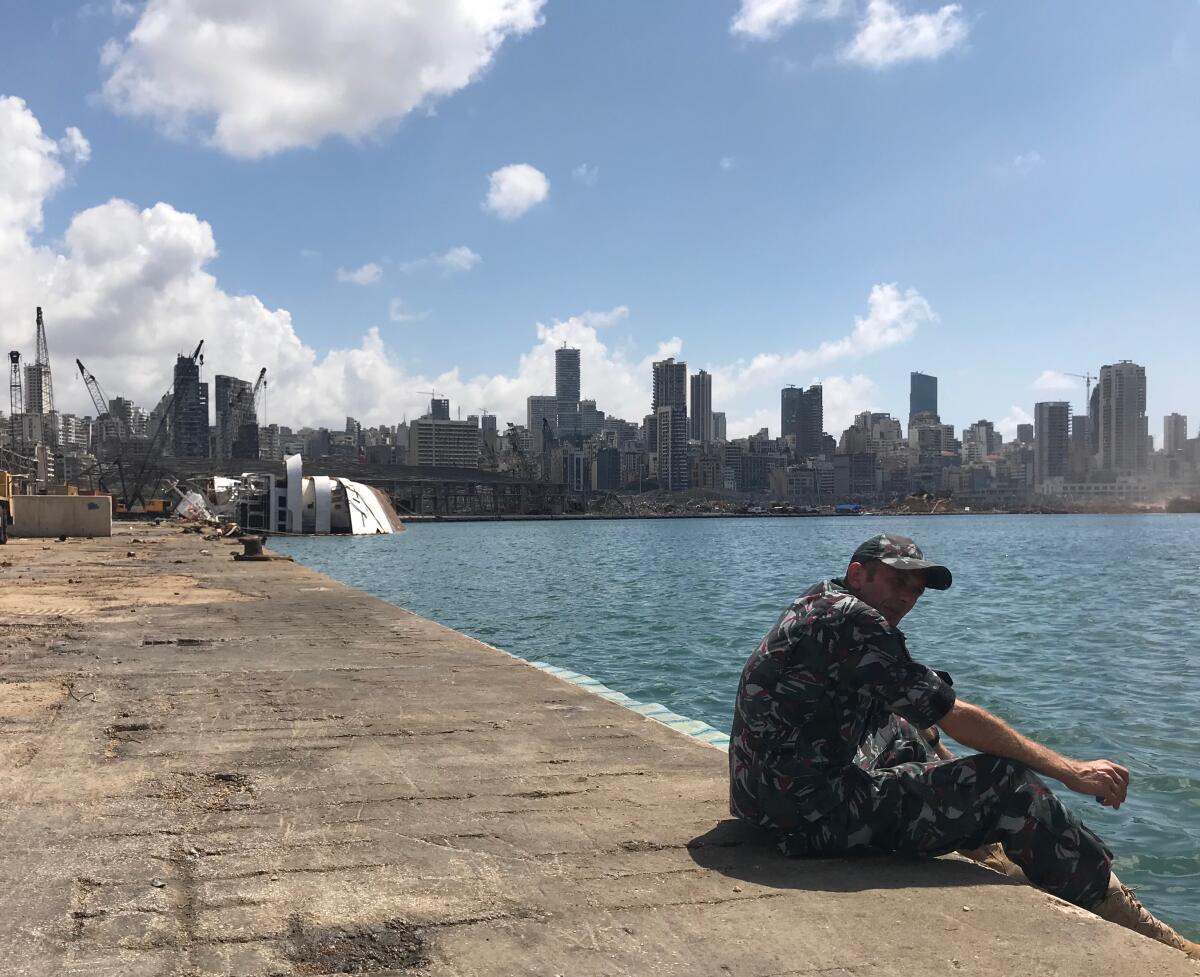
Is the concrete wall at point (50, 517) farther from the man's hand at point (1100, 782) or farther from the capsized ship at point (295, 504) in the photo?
the man's hand at point (1100, 782)

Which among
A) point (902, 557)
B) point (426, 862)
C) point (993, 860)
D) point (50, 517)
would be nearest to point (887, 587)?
point (902, 557)

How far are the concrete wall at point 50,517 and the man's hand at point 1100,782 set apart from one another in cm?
4148

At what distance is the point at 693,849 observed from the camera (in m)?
4.09

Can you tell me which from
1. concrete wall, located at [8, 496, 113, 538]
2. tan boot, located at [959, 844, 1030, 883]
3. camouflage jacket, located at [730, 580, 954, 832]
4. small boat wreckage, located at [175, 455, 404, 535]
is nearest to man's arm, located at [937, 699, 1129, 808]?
camouflage jacket, located at [730, 580, 954, 832]

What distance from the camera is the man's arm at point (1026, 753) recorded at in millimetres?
3682

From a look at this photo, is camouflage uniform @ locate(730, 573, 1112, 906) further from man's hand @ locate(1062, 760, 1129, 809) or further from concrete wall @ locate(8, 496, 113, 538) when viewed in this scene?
concrete wall @ locate(8, 496, 113, 538)

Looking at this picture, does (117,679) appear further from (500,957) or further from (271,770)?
(500,957)

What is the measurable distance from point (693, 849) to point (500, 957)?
1266 millimetres

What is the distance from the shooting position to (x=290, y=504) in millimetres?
81500

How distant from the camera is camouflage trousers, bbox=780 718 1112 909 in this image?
3760 millimetres

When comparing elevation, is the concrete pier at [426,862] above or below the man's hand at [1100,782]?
below

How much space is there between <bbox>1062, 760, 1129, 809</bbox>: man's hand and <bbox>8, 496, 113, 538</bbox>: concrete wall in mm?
41478

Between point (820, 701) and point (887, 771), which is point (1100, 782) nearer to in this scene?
point (887, 771)

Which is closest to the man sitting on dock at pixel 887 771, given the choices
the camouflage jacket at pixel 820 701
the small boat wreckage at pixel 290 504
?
the camouflage jacket at pixel 820 701
